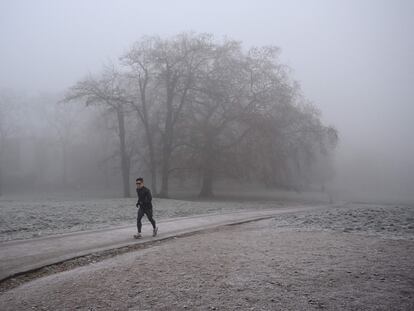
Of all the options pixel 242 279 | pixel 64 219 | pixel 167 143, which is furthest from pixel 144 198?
pixel 167 143

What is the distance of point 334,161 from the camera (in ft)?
157

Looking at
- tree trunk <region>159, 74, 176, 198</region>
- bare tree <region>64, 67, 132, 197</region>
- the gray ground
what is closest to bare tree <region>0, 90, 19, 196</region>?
bare tree <region>64, 67, 132, 197</region>

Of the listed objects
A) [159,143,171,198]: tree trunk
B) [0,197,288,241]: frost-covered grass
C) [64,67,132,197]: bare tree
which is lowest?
[0,197,288,241]: frost-covered grass

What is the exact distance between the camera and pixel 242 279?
6.73m

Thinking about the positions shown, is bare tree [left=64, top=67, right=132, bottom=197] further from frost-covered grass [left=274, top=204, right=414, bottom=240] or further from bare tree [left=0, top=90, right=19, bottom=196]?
frost-covered grass [left=274, top=204, right=414, bottom=240]

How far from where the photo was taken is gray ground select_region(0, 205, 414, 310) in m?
5.66

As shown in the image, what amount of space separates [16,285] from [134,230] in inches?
261

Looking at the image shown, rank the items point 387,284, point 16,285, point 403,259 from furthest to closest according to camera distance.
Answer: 1. point 403,259
2. point 16,285
3. point 387,284

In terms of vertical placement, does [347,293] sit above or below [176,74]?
below

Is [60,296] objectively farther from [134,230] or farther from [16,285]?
[134,230]

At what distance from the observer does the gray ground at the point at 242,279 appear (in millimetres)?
5656

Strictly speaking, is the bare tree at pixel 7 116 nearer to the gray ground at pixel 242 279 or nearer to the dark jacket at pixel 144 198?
the dark jacket at pixel 144 198

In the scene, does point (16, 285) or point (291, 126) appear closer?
point (16, 285)

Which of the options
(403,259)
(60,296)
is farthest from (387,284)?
(60,296)
